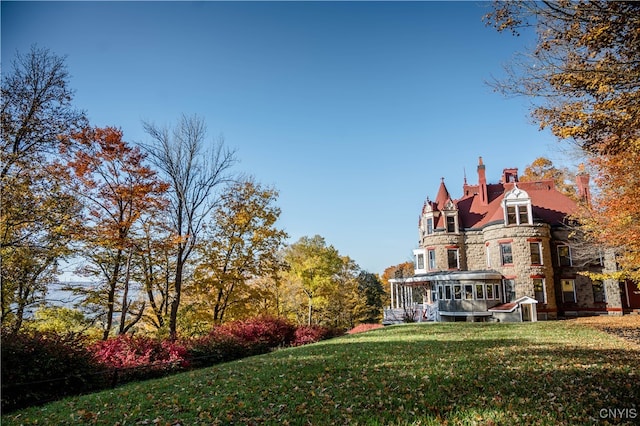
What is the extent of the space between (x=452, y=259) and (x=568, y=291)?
8.69 meters

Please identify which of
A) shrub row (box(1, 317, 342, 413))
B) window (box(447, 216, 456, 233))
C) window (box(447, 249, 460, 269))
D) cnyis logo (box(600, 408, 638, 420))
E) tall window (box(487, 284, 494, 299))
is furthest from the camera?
window (box(447, 216, 456, 233))

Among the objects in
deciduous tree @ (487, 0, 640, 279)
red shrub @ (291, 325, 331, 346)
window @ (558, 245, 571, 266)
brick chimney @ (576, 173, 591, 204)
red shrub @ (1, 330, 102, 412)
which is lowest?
red shrub @ (291, 325, 331, 346)

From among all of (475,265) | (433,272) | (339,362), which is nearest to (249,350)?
(339,362)

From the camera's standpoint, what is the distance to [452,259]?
103 feet

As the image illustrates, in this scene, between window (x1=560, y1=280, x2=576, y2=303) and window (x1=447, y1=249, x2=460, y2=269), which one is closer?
window (x1=560, y1=280, x2=576, y2=303)

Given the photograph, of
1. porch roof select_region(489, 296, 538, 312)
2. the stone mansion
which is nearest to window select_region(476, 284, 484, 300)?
the stone mansion

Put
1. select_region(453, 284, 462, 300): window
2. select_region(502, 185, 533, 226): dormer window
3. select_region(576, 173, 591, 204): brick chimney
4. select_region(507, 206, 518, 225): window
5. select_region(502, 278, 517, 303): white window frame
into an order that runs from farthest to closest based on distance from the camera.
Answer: select_region(576, 173, 591, 204): brick chimney → select_region(507, 206, 518, 225): window → select_region(453, 284, 462, 300): window → select_region(502, 185, 533, 226): dormer window → select_region(502, 278, 517, 303): white window frame

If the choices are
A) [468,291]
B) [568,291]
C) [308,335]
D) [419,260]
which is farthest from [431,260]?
[308,335]

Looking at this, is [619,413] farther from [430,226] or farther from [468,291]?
[430,226]

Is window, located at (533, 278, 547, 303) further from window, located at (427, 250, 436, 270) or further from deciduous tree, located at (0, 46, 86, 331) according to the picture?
deciduous tree, located at (0, 46, 86, 331)

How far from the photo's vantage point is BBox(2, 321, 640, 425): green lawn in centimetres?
501

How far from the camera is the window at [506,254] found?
28.2 meters

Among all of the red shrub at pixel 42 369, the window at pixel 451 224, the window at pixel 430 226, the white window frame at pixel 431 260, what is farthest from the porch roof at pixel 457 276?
the red shrub at pixel 42 369

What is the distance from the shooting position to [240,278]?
65.4ft
